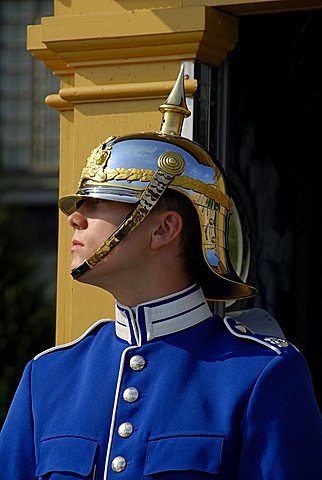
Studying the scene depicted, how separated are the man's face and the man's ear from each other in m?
0.08

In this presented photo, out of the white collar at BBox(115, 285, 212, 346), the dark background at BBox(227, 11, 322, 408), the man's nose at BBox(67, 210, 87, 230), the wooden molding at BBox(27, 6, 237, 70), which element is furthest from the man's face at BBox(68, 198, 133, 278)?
the dark background at BBox(227, 11, 322, 408)

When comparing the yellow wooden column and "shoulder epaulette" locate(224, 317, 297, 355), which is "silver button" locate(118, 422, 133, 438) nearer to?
"shoulder epaulette" locate(224, 317, 297, 355)

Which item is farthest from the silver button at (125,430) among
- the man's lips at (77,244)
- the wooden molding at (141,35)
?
the wooden molding at (141,35)

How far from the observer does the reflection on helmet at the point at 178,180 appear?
351 centimetres

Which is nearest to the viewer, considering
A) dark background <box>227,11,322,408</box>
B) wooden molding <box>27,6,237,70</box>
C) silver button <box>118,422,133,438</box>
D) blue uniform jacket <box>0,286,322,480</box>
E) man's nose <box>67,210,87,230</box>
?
blue uniform jacket <box>0,286,322,480</box>

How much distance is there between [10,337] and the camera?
1073 cm

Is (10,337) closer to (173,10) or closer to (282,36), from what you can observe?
(282,36)

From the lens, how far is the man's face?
3.51m

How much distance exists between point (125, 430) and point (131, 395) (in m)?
0.09

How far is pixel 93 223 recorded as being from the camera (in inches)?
139

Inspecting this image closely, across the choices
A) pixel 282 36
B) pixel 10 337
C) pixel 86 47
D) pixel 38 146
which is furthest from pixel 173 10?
pixel 38 146

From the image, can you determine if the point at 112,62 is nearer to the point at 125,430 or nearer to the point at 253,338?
the point at 253,338

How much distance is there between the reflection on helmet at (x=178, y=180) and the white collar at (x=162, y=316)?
0.10m

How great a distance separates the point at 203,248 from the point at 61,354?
0.49 m
